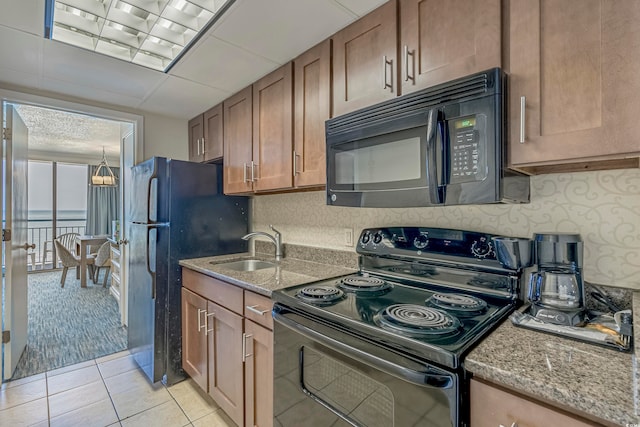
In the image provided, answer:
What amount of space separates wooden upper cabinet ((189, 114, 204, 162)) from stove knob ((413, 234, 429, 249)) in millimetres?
2070

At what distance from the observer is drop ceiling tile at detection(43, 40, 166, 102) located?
1.77 m

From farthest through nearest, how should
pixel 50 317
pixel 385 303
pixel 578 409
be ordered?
pixel 50 317
pixel 385 303
pixel 578 409

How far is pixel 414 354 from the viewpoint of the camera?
832mm

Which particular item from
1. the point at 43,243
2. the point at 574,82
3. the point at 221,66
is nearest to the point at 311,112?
the point at 221,66

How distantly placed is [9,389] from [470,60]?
333 centimetres

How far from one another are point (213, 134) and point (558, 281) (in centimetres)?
250

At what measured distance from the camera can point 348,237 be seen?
1.86 meters

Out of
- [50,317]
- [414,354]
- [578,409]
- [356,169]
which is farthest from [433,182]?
[50,317]

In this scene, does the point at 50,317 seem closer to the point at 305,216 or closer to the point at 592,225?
the point at 305,216

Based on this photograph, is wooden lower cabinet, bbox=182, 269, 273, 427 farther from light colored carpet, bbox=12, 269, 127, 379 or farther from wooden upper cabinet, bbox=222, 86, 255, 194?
light colored carpet, bbox=12, 269, 127, 379

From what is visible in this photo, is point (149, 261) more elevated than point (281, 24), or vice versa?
point (281, 24)

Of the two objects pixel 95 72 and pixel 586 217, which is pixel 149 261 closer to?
pixel 95 72

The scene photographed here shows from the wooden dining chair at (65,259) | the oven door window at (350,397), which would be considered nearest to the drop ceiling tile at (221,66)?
the oven door window at (350,397)

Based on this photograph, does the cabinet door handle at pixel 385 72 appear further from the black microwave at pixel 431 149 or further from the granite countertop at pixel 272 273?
the granite countertop at pixel 272 273
